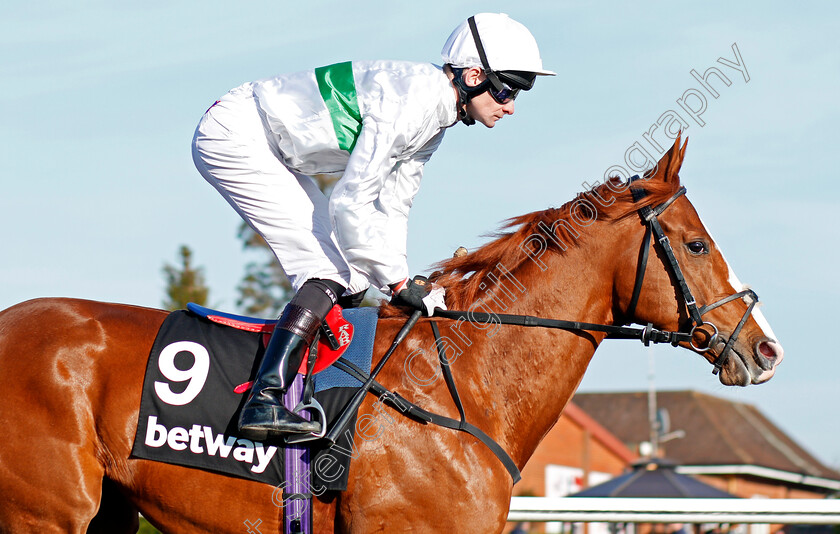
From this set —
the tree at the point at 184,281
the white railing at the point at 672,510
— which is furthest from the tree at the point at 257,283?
the white railing at the point at 672,510

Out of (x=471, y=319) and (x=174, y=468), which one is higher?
(x=471, y=319)

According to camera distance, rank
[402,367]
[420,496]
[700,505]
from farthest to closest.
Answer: [700,505], [402,367], [420,496]

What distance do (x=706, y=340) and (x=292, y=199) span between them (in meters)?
1.91

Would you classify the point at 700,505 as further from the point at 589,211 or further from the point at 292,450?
the point at 292,450

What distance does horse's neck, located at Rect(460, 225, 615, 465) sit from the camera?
398 centimetres

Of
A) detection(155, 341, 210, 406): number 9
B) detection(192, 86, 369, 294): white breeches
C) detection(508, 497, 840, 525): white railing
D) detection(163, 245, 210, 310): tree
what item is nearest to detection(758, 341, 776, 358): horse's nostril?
detection(508, 497, 840, 525): white railing

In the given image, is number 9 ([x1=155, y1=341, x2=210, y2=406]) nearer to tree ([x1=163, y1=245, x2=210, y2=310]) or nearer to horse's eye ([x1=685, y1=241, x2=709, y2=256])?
horse's eye ([x1=685, y1=241, x2=709, y2=256])

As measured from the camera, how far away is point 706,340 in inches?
158

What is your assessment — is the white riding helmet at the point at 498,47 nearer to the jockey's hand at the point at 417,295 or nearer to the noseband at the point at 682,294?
the noseband at the point at 682,294

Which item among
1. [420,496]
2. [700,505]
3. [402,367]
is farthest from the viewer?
[700,505]

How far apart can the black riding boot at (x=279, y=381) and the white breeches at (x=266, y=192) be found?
290 mm

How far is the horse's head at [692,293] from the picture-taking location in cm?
399

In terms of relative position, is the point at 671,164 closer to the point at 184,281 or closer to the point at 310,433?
the point at 310,433

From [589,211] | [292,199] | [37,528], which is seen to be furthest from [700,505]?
[37,528]
